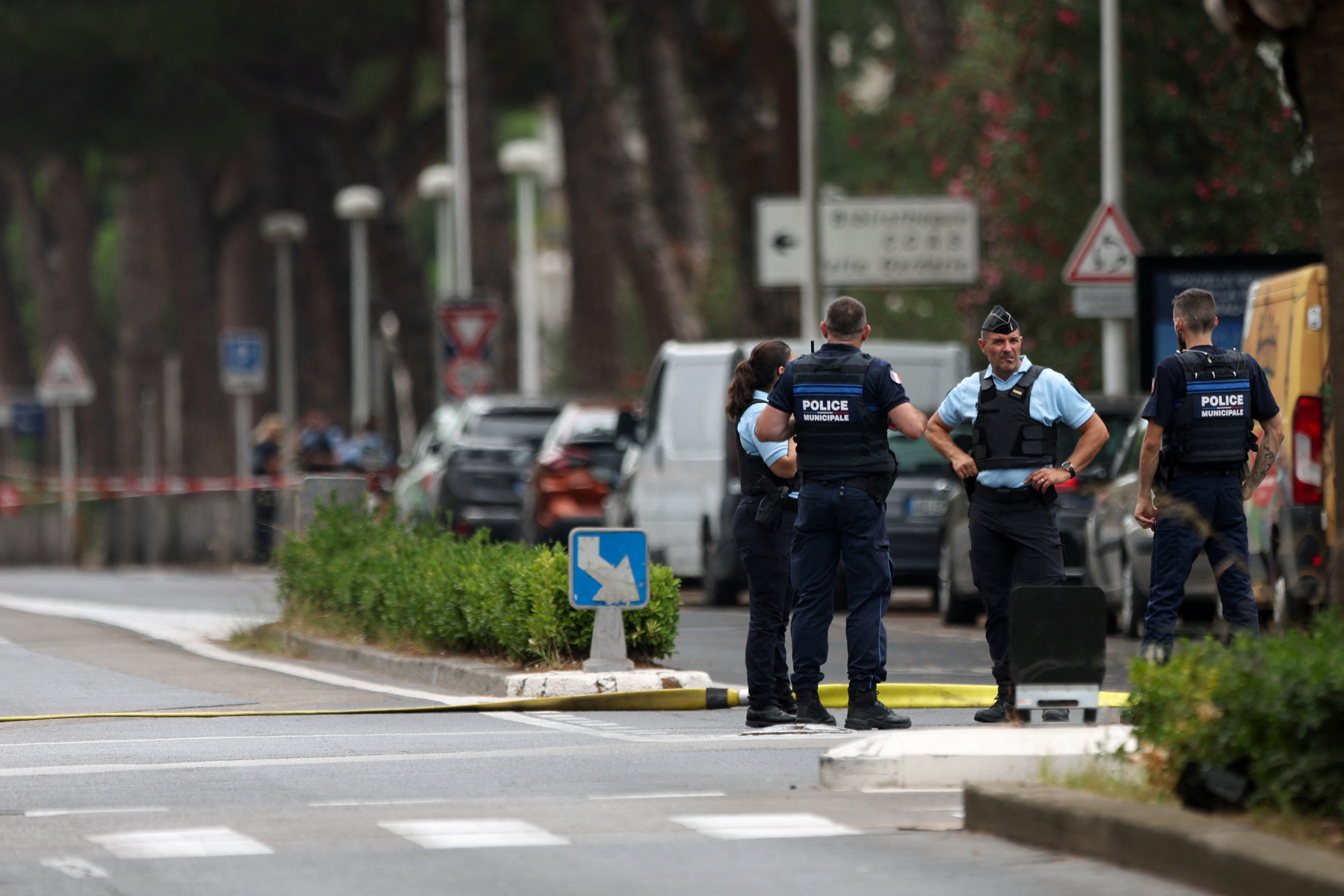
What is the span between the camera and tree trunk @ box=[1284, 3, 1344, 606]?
8227 mm

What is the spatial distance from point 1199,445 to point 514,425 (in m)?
14.9

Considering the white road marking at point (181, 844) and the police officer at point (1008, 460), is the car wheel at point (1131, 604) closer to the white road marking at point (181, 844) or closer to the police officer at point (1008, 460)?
the police officer at point (1008, 460)

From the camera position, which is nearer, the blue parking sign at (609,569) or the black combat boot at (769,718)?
the black combat boot at (769,718)

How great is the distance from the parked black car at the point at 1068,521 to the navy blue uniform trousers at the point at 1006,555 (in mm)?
6277

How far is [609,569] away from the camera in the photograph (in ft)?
44.0

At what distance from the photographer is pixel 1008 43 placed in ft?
94.0

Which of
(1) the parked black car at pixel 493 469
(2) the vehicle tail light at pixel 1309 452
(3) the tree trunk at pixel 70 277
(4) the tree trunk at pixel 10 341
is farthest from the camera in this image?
(4) the tree trunk at pixel 10 341

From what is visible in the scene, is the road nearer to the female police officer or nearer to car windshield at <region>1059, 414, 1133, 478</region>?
the female police officer

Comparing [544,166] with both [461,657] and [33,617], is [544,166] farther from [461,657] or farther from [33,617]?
[461,657]

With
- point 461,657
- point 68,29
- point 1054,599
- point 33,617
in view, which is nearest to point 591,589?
point 461,657

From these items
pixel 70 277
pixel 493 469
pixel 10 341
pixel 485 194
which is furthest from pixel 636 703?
pixel 10 341

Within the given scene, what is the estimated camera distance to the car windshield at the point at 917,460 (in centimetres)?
2052

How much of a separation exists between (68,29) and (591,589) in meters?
26.5

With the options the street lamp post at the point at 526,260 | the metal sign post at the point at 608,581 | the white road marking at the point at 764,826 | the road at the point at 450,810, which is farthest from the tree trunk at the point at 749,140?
the white road marking at the point at 764,826
